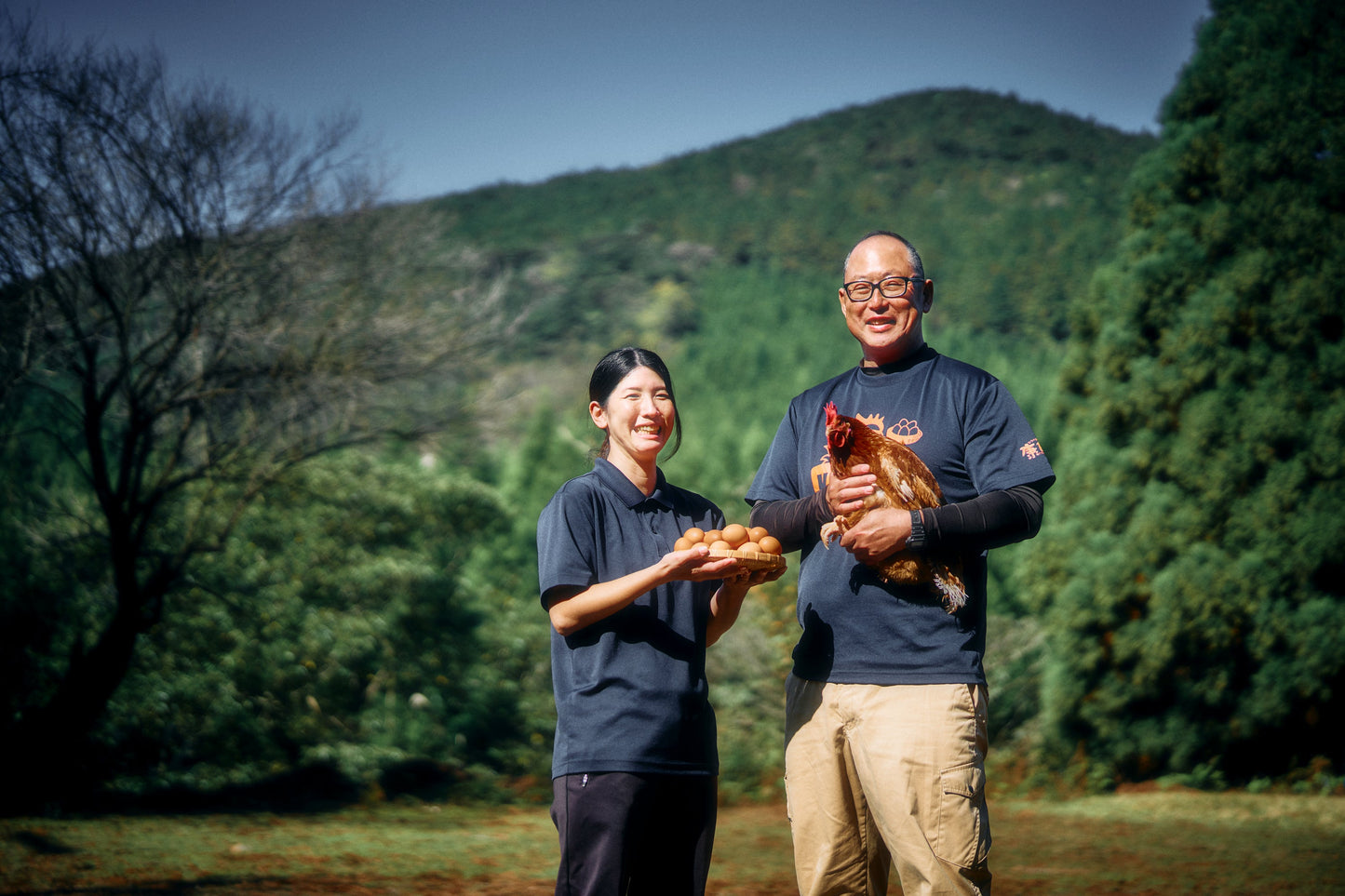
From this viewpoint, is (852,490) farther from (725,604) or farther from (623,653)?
(623,653)

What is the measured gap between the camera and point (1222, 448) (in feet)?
29.8

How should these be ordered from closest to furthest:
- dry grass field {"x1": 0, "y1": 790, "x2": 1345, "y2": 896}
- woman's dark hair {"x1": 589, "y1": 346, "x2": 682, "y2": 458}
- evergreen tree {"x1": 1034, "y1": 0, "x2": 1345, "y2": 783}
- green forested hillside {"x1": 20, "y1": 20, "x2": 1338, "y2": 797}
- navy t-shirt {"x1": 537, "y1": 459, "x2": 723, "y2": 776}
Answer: navy t-shirt {"x1": 537, "y1": 459, "x2": 723, "y2": 776}
woman's dark hair {"x1": 589, "y1": 346, "x2": 682, "y2": 458}
dry grass field {"x1": 0, "y1": 790, "x2": 1345, "y2": 896}
evergreen tree {"x1": 1034, "y1": 0, "x2": 1345, "y2": 783}
green forested hillside {"x1": 20, "y1": 20, "x2": 1338, "y2": 797}

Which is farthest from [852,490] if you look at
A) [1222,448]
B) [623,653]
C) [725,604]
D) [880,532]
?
[1222,448]

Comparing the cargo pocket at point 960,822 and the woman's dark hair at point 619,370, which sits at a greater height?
the woman's dark hair at point 619,370

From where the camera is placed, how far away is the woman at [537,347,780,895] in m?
2.20

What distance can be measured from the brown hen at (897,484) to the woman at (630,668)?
287 millimetres

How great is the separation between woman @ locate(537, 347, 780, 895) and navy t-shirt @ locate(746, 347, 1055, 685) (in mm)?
219

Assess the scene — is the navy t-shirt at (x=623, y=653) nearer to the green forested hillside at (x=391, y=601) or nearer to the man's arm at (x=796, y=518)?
the man's arm at (x=796, y=518)

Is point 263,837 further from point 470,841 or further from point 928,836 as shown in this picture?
point 928,836

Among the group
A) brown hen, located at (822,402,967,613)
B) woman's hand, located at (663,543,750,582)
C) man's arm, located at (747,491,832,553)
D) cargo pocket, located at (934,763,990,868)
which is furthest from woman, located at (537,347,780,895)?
cargo pocket, located at (934,763,990,868)

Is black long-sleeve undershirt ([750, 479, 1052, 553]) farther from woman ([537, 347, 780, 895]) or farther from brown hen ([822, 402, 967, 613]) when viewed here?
woman ([537, 347, 780, 895])

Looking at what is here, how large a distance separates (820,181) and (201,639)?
70814 millimetres

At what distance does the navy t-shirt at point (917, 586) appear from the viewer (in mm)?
2295

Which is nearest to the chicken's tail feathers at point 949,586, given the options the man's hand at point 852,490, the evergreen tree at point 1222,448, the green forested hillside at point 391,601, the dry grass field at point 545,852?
the man's hand at point 852,490
